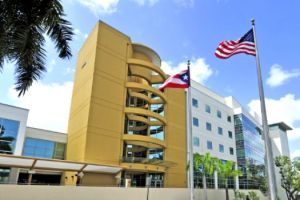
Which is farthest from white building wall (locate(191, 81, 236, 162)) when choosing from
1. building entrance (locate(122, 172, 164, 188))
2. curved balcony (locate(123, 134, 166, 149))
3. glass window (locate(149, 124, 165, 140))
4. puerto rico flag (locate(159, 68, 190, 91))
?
puerto rico flag (locate(159, 68, 190, 91))

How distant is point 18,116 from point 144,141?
15739 mm

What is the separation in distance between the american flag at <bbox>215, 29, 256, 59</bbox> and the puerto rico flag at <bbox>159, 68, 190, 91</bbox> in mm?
4984

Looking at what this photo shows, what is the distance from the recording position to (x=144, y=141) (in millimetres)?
33656

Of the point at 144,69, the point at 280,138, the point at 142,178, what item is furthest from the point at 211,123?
the point at 280,138

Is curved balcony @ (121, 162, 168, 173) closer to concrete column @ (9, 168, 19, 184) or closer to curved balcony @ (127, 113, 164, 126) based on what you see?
curved balcony @ (127, 113, 164, 126)

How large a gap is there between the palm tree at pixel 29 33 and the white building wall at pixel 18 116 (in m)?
22.8

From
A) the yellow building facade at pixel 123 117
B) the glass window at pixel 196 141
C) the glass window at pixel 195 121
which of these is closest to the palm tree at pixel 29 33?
the yellow building facade at pixel 123 117

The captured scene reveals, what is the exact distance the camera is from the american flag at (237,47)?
45.3 ft

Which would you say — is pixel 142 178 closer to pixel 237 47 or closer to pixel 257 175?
pixel 257 175

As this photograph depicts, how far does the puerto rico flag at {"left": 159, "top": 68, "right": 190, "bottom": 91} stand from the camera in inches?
742

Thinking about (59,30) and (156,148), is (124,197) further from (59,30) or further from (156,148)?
(59,30)

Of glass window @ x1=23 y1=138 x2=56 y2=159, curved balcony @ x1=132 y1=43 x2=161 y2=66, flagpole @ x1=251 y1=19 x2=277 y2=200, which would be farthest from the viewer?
curved balcony @ x1=132 y1=43 x2=161 y2=66

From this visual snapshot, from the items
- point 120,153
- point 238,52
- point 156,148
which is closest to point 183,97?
point 156,148

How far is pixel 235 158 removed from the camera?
51.3 m
